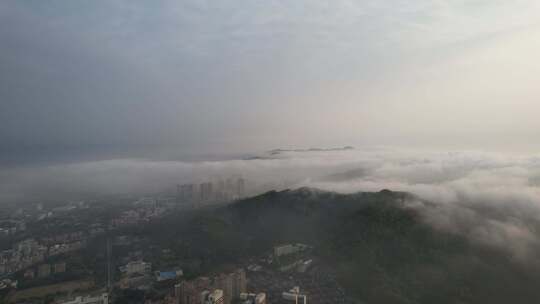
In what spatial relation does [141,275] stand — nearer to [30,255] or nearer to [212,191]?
[30,255]

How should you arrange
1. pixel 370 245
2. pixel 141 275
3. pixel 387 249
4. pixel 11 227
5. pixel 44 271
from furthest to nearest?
pixel 11 227 < pixel 370 245 < pixel 387 249 < pixel 44 271 < pixel 141 275

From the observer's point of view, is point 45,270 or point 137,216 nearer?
point 45,270

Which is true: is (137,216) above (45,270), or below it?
above

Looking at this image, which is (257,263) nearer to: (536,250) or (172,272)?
(172,272)

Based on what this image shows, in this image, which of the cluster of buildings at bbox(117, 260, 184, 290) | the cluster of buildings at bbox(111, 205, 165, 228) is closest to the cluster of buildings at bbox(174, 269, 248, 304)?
the cluster of buildings at bbox(117, 260, 184, 290)

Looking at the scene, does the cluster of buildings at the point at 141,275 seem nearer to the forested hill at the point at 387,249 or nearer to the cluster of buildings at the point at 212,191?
the forested hill at the point at 387,249

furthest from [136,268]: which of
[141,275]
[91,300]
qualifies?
[91,300]

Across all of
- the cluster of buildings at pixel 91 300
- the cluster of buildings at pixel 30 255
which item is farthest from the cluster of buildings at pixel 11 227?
the cluster of buildings at pixel 91 300

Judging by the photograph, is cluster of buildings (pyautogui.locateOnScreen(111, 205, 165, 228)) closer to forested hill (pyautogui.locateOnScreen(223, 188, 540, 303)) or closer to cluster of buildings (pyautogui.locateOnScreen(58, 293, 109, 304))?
forested hill (pyautogui.locateOnScreen(223, 188, 540, 303))
